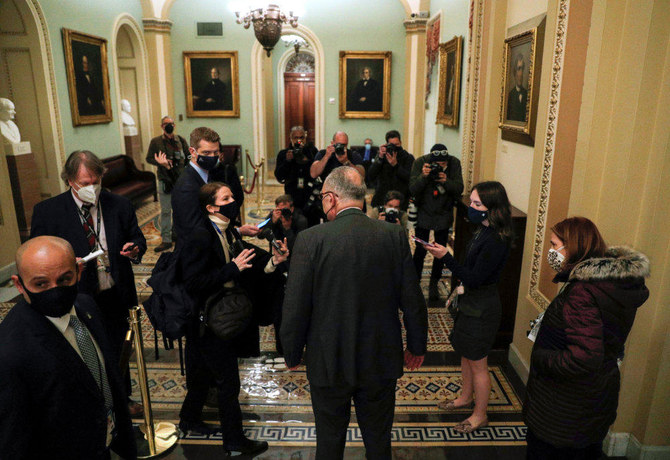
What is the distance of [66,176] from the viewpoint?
3094mm

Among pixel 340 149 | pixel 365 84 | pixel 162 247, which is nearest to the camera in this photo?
pixel 340 149

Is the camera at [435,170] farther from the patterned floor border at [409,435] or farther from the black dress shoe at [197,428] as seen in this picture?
the black dress shoe at [197,428]

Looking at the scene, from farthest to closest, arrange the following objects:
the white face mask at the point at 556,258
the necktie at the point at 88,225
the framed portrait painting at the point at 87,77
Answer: the framed portrait painting at the point at 87,77, the necktie at the point at 88,225, the white face mask at the point at 556,258

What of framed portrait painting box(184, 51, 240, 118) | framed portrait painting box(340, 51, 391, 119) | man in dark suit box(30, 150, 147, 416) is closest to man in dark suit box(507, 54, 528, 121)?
man in dark suit box(30, 150, 147, 416)

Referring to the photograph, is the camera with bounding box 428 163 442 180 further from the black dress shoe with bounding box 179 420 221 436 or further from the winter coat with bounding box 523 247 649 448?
the black dress shoe with bounding box 179 420 221 436

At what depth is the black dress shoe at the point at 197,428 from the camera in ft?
11.0

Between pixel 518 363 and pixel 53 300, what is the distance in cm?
358

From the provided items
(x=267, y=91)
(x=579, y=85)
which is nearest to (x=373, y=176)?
(x=579, y=85)

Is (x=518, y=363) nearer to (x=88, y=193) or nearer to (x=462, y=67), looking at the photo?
(x=88, y=193)

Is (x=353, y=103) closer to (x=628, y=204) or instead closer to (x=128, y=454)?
Answer: (x=628, y=204)

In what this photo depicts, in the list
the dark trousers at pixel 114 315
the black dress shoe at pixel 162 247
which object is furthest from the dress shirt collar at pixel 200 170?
the black dress shoe at pixel 162 247

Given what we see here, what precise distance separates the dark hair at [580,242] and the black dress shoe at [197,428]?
2.49 meters

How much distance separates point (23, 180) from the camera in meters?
7.24

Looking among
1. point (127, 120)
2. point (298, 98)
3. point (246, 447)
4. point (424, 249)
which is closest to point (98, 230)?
point (246, 447)
